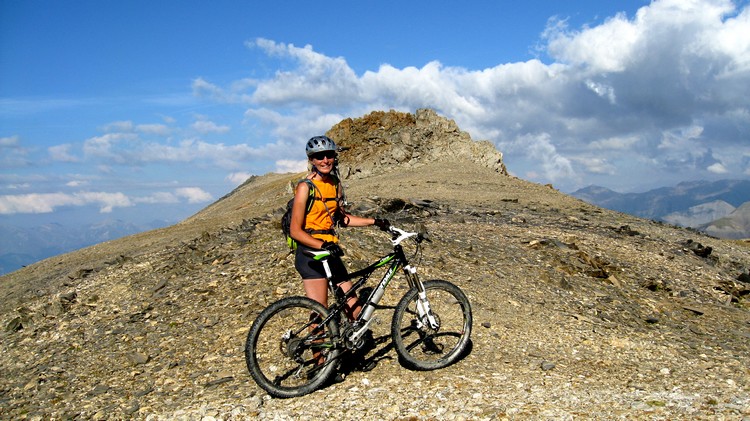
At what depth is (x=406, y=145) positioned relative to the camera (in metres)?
44.4

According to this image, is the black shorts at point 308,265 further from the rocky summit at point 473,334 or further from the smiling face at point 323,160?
the rocky summit at point 473,334

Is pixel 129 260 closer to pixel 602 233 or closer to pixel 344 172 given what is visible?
pixel 602 233

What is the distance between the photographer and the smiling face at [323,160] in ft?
21.5

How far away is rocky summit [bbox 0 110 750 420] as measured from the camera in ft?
21.6

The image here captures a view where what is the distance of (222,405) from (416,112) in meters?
41.2

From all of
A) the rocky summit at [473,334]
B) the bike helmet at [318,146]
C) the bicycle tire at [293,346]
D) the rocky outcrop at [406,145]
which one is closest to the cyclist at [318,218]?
the bike helmet at [318,146]

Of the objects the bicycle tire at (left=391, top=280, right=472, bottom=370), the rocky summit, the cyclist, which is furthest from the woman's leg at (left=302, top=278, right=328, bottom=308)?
the rocky summit

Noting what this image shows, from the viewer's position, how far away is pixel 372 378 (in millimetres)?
7121

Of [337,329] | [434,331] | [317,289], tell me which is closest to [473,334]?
[434,331]

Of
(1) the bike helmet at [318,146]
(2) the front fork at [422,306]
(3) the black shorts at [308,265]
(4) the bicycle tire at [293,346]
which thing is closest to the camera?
(4) the bicycle tire at [293,346]

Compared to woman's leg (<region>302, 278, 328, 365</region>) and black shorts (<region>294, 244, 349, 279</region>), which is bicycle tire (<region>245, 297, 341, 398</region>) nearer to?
woman's leg (<region>302, 278, 328, 365</region>)

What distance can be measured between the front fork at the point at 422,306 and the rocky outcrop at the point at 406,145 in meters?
36.1

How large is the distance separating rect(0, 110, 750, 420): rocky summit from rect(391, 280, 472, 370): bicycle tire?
0.22 m

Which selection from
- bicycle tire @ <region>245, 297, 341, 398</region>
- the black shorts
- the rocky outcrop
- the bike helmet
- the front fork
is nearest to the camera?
bicycle tire @ <region>245, 297, 341, 398</region>
